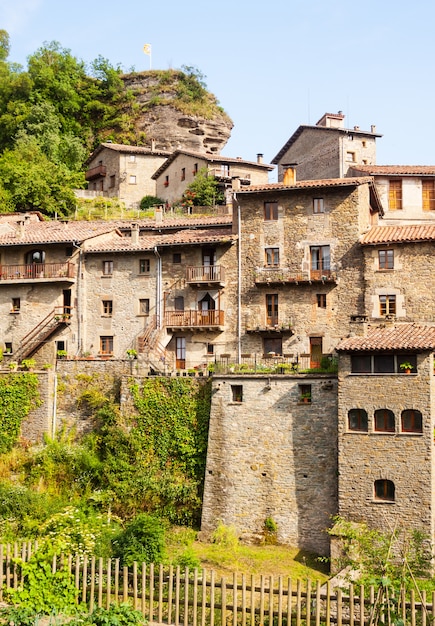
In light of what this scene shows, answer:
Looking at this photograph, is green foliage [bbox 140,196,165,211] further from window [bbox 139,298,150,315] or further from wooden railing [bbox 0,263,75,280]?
window [bbox 139,298,150,315]

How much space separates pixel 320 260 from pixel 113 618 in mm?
26735

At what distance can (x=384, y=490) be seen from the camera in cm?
2825

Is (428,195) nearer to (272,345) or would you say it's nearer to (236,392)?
(272,345)

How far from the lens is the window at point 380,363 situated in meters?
28.4

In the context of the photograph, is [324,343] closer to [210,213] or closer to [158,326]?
[158,326]

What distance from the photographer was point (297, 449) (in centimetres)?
3089

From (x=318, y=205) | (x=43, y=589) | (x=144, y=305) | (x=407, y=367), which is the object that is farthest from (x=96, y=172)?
(x=43, y=589)

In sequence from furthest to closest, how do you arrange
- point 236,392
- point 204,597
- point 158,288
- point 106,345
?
point 106,345 → point 158,288 → point 236,392 → point 204,597

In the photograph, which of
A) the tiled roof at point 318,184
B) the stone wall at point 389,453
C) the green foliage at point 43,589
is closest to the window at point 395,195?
the tiled roof at point 318,184

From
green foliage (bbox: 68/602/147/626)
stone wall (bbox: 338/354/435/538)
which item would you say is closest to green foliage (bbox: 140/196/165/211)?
stone wall (bbox: 338/354/435/538)

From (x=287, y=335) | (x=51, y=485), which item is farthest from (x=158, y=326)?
(x=51, y=485)

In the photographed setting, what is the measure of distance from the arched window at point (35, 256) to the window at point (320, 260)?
53.0 feet

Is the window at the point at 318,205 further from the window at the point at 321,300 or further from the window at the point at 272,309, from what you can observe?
the window at the point at 272,309

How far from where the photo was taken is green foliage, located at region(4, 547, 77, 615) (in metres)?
16.2
